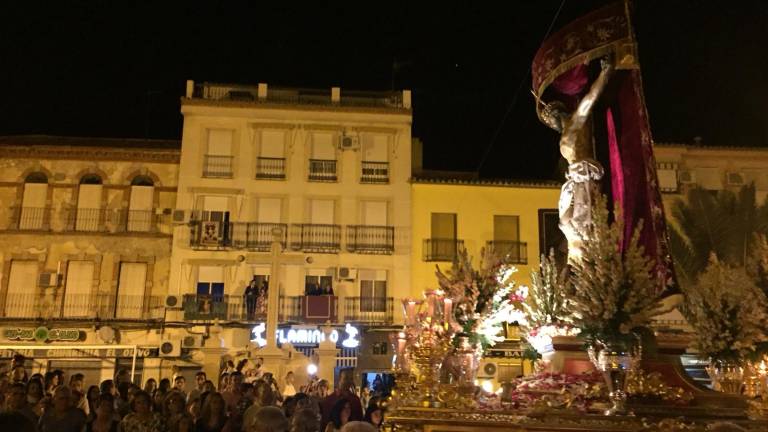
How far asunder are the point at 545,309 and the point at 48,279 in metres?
22.1

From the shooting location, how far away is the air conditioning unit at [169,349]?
998 inches

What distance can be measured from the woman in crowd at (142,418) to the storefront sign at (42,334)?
840 inches

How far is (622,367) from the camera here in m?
6.71

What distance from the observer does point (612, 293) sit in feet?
22.4

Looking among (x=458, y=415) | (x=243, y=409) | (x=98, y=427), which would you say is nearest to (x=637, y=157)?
(x=458, y=415)

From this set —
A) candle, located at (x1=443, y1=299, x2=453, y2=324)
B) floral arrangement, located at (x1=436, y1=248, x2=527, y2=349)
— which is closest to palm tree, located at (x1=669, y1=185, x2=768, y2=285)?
floral arrangement, located at (x1=436, y1=248, x2=527, y2=349)

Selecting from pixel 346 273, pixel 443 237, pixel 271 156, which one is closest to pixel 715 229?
pixel 443 237

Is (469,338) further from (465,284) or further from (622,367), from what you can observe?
(622,367)

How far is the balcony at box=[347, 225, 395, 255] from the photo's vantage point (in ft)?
89.4

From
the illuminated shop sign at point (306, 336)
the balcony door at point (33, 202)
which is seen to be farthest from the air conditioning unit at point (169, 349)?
the balcony door at point (33, 202)

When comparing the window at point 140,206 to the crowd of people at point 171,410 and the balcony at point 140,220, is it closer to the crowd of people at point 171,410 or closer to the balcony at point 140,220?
the balcony at point 140,220

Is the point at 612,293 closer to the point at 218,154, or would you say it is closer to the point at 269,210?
the point at 269,210

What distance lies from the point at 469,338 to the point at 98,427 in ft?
15.5

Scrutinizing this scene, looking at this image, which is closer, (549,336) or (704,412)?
(704,412)
